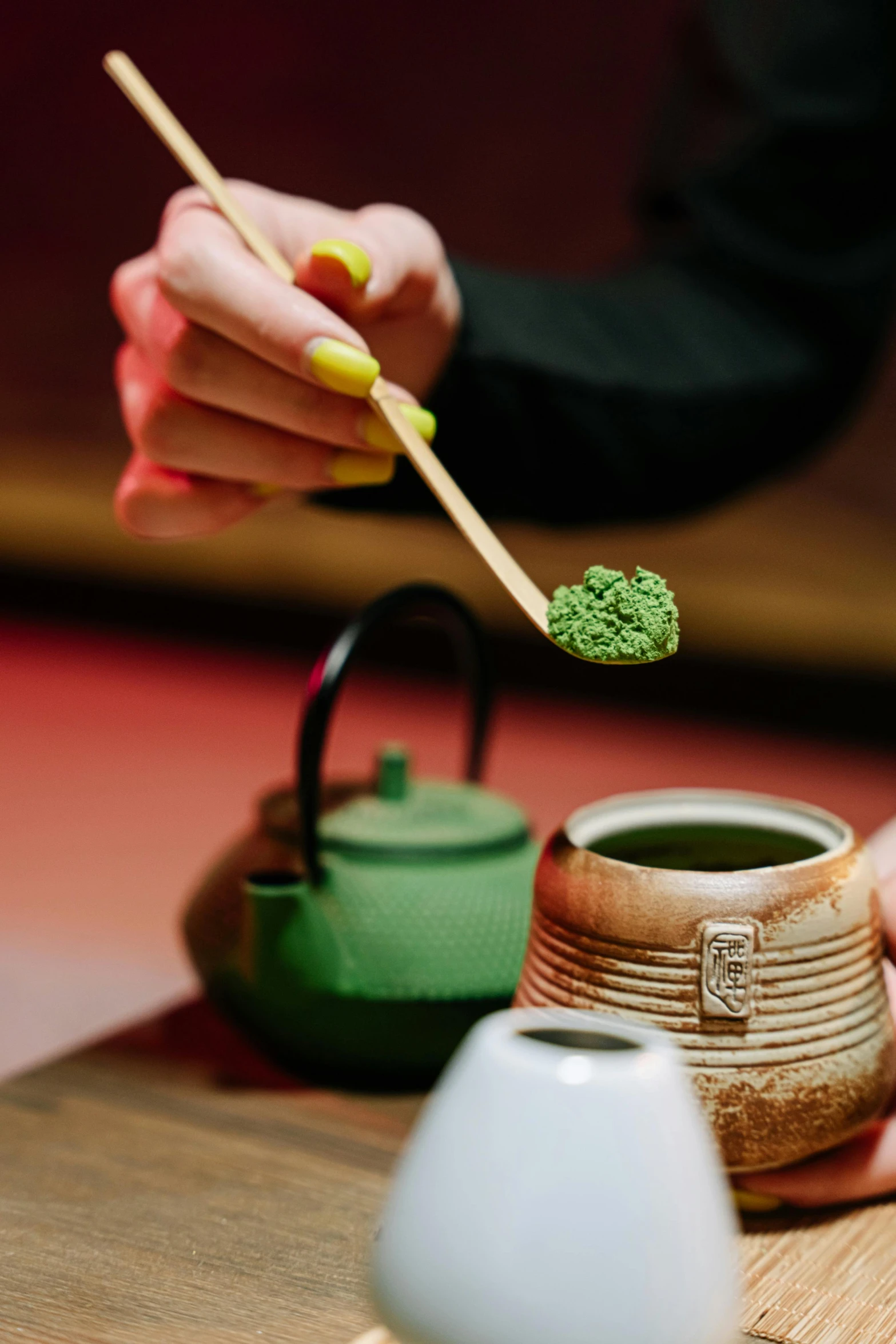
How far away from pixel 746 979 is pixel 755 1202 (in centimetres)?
14

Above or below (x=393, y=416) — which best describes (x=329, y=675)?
below

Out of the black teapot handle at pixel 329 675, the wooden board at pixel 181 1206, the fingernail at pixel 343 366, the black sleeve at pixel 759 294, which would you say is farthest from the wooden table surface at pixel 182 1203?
the black sleeve at pixel 759 294

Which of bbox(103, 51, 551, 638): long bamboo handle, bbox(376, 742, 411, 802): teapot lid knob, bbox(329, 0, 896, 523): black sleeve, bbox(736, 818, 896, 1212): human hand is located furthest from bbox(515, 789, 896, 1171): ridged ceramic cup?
bbox(329, 0, 896, 523): black sleeve

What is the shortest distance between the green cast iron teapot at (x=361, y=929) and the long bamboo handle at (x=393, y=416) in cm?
15

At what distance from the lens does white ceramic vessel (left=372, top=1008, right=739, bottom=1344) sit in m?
0.39

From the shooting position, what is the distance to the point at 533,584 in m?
0.73

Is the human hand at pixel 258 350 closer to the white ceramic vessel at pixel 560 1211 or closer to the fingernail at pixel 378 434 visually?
the fingernail at pixel 378 434

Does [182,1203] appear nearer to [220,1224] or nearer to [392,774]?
[220,1224]

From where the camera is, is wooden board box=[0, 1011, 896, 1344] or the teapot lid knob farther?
the teapot lid knob

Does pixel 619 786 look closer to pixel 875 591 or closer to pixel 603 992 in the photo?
pixel 875 591

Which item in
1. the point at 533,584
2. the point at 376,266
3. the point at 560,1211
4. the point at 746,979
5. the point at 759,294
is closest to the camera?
the point at 560,1211

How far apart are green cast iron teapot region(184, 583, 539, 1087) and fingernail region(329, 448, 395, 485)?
0.25 ft

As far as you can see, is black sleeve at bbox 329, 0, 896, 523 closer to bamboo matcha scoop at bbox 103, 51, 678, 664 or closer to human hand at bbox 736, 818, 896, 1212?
bamboo matcha scoop at bbox 103, 51, 678, 664

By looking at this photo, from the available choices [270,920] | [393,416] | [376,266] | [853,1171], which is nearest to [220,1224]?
[270,920]
